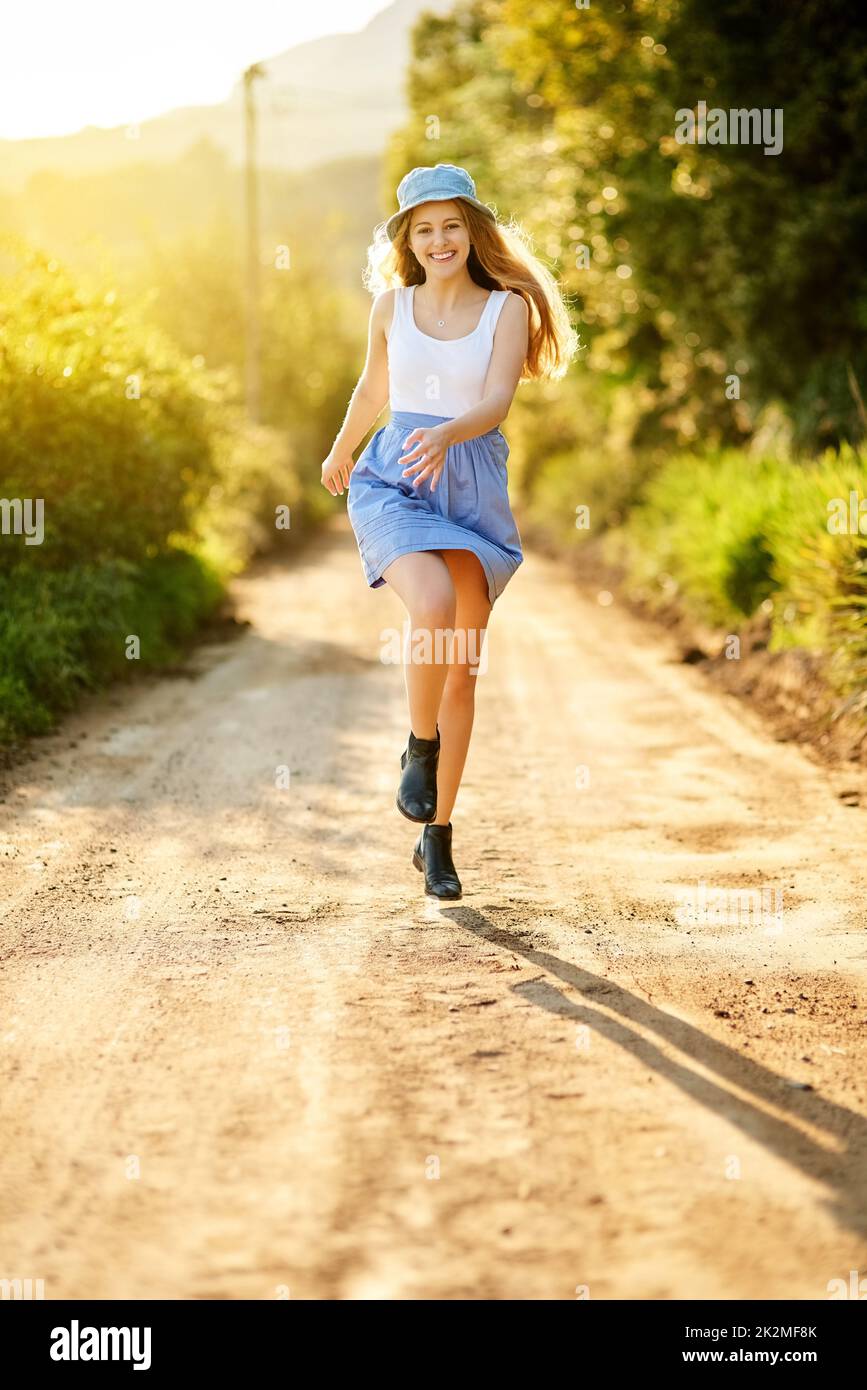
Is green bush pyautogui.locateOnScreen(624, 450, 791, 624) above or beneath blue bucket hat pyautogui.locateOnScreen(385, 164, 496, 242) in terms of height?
beneath

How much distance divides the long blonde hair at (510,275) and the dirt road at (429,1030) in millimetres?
1873

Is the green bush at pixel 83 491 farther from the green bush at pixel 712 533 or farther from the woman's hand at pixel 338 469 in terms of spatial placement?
the green bush at pixel 712 533

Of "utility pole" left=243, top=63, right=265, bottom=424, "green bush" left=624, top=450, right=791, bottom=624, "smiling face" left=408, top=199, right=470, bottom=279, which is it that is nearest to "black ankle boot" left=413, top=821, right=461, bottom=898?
"smiling face" left=408, top=199, right=470, bottom=279

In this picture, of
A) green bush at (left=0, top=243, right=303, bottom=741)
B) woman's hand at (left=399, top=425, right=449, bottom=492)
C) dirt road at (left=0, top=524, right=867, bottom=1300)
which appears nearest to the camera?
dirt road at (left=0, top=524, right=867, bottom=1300)

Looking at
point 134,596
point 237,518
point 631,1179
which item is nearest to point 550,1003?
point 631,1179

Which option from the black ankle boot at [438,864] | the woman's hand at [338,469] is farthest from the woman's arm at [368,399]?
the black ankle boot at [438,864]

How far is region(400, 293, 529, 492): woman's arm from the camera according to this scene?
4.31 m

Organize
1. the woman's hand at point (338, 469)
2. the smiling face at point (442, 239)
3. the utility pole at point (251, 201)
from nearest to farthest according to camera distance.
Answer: the smiling face at point (442, 239) < the woman's hand at point (338, 469) < the utility pole at point (251, 201)

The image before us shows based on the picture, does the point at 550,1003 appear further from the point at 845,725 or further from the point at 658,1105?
the point at 845,725

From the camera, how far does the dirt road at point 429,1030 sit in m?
2.60

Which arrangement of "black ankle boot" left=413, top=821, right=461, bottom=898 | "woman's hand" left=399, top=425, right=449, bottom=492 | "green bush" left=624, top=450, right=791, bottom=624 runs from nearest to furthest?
1. "woman's hand" left=399, top=425, right=449, bottom=492
2. "black ankle boot" left=413, top=821, right=461, bottom=898
3. "green bush" left=624, top=450, right=791, bottom=624

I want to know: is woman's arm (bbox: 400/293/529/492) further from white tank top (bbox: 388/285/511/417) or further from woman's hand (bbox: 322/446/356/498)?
woman's hand (bbox: 322/446/356/498)

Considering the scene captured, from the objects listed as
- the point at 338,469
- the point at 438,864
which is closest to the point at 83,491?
the point at 338,469

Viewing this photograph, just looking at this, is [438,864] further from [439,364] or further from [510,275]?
[510,275]
